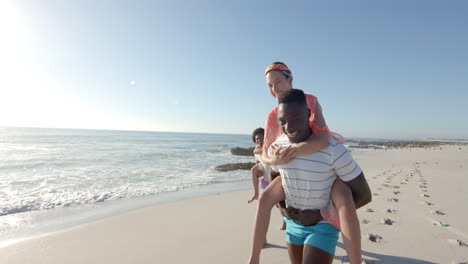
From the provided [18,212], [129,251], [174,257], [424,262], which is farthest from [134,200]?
[424,262]

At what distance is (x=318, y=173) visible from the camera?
1.64 metres

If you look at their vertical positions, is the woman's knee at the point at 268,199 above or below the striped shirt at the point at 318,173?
below

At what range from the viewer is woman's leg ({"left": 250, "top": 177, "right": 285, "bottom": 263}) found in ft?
5.91

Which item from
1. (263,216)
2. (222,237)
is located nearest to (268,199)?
(263,216)

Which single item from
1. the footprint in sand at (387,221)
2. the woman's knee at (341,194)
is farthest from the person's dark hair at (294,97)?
the footprint in sand at (387,221)

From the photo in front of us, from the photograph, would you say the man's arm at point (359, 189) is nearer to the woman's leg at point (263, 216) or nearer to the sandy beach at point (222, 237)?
the woman's leg at point (263, 216)

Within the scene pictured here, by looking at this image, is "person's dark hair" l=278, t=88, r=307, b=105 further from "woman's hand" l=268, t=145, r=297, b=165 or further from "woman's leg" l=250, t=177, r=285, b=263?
"woman's leg" l=250, t=177, r=285, b=263

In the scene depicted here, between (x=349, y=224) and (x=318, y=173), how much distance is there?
1.18 feet

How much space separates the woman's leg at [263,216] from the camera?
70.9 inches

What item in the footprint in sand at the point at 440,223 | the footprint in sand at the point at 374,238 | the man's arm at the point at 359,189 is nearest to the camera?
the man's arm at the point at 359,189

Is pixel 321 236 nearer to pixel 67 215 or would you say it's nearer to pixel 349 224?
pixel 349 224

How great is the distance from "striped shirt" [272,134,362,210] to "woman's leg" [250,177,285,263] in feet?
0.46

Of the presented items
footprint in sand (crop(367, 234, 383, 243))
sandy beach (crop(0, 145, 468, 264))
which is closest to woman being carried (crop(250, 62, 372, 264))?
sandy beach (crop(0, 145, 468, 264))

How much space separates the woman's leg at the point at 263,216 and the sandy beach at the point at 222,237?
184 cm
